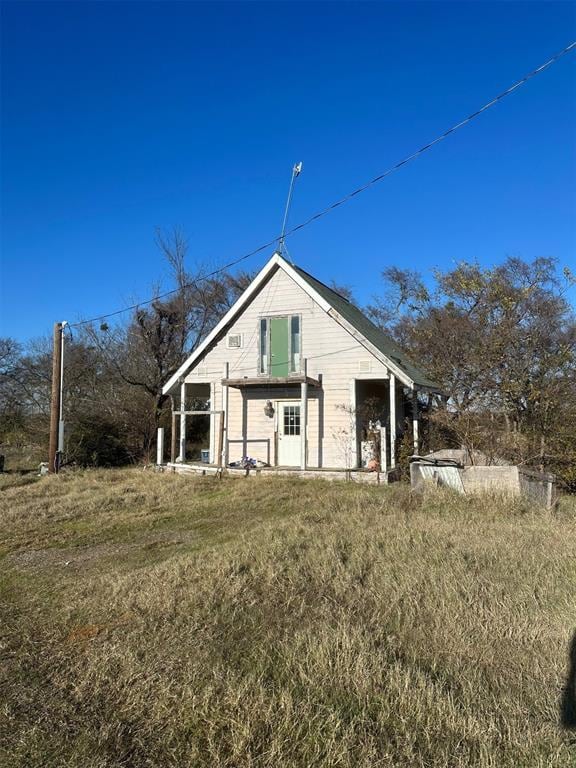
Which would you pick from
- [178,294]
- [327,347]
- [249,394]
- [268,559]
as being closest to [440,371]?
[327,347]

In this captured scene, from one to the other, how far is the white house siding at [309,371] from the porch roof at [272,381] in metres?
0.37

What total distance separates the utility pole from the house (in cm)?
353

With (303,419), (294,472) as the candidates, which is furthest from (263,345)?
(294,472)

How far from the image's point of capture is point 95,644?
371cm

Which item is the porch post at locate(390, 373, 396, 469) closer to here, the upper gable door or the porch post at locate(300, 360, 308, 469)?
the porch post at locate(300, 360, 308, 469)

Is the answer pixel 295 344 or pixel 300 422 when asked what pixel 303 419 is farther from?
pixel 295 344

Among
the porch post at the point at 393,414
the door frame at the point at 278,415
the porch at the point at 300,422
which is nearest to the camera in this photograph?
the porch post at the point at 393,414

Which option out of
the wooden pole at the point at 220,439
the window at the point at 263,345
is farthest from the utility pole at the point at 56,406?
the window at the point at 263,345

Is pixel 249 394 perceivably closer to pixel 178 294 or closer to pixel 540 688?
pixel 178 294

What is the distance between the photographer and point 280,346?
16.6m

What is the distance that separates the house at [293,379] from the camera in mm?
15711

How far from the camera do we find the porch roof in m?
15.4

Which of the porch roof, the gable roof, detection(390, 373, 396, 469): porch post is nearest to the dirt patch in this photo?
the porch roof

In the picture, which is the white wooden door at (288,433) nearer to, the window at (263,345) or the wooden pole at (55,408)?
the window at (263,345)
